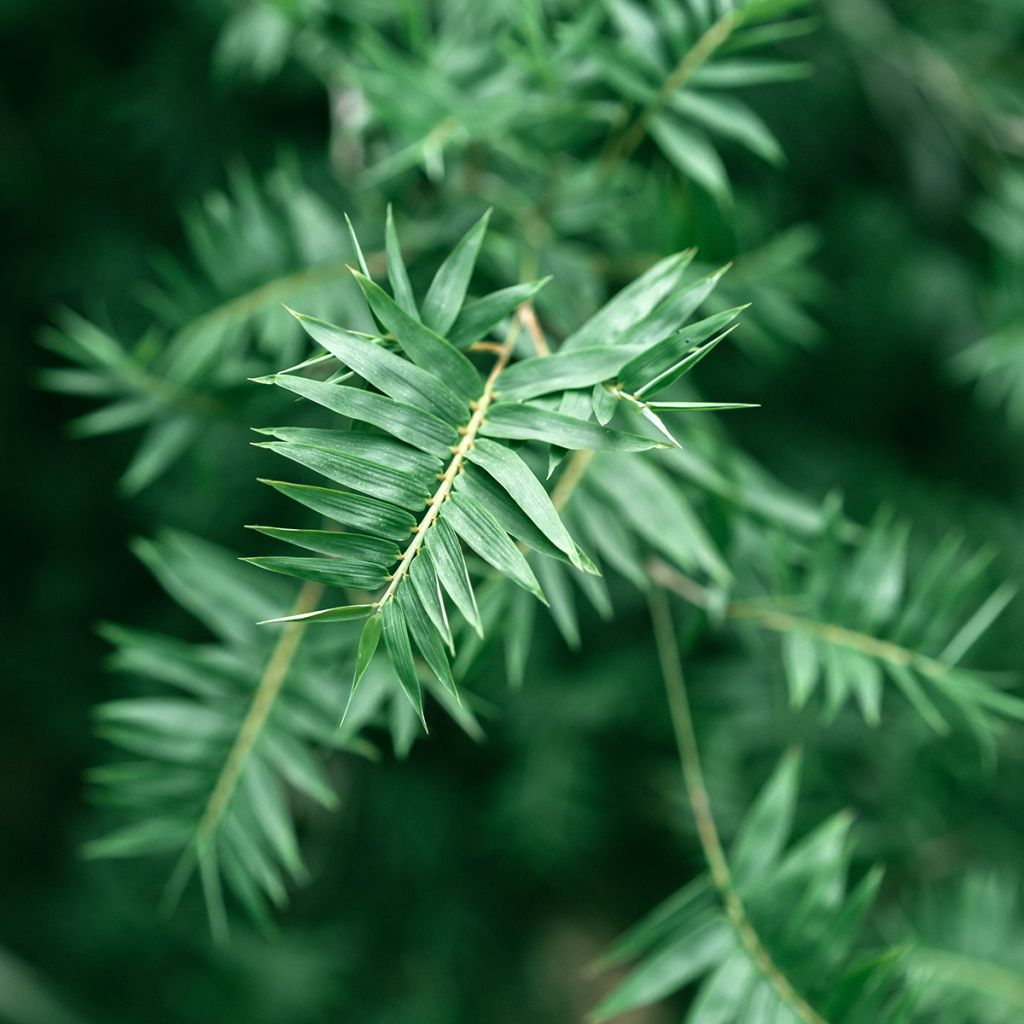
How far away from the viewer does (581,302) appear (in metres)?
0.66

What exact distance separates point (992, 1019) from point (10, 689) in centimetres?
127

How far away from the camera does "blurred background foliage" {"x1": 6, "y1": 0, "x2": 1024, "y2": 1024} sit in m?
0.73

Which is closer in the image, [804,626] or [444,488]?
[444,488]

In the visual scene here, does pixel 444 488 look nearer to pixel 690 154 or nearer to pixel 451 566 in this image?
pixel 451 566

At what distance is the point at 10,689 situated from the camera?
1.38 metres

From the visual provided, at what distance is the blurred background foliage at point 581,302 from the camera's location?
2.39ft

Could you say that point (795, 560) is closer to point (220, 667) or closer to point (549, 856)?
point (220, 667)

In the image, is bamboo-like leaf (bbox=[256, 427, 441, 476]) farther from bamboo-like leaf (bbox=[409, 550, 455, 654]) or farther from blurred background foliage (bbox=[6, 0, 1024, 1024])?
blurred background foliage (bbox=[6, 0, 1024, 1024])

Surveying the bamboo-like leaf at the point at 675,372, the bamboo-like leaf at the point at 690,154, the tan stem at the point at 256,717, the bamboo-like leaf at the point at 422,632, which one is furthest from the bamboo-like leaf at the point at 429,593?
the bamboo-like leaf at the point at 690,154

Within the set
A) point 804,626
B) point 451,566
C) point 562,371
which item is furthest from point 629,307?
point 804,626

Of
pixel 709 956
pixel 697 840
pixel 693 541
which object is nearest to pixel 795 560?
pixel 693 541

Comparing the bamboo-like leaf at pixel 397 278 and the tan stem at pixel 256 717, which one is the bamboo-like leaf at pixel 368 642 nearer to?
the bamboo-like leaf at pixel 397 278

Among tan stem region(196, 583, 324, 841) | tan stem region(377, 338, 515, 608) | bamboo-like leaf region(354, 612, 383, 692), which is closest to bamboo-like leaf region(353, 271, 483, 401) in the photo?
tan stem region(377, 338, 515, 608)

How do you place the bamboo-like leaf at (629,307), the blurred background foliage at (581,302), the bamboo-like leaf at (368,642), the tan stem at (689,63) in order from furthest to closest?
the blurred background foliage at (581,302) → the tan stem at (689,63) → the bamboo-like leaf at (629,307) → the bamboo-like leaf at (368,642)
